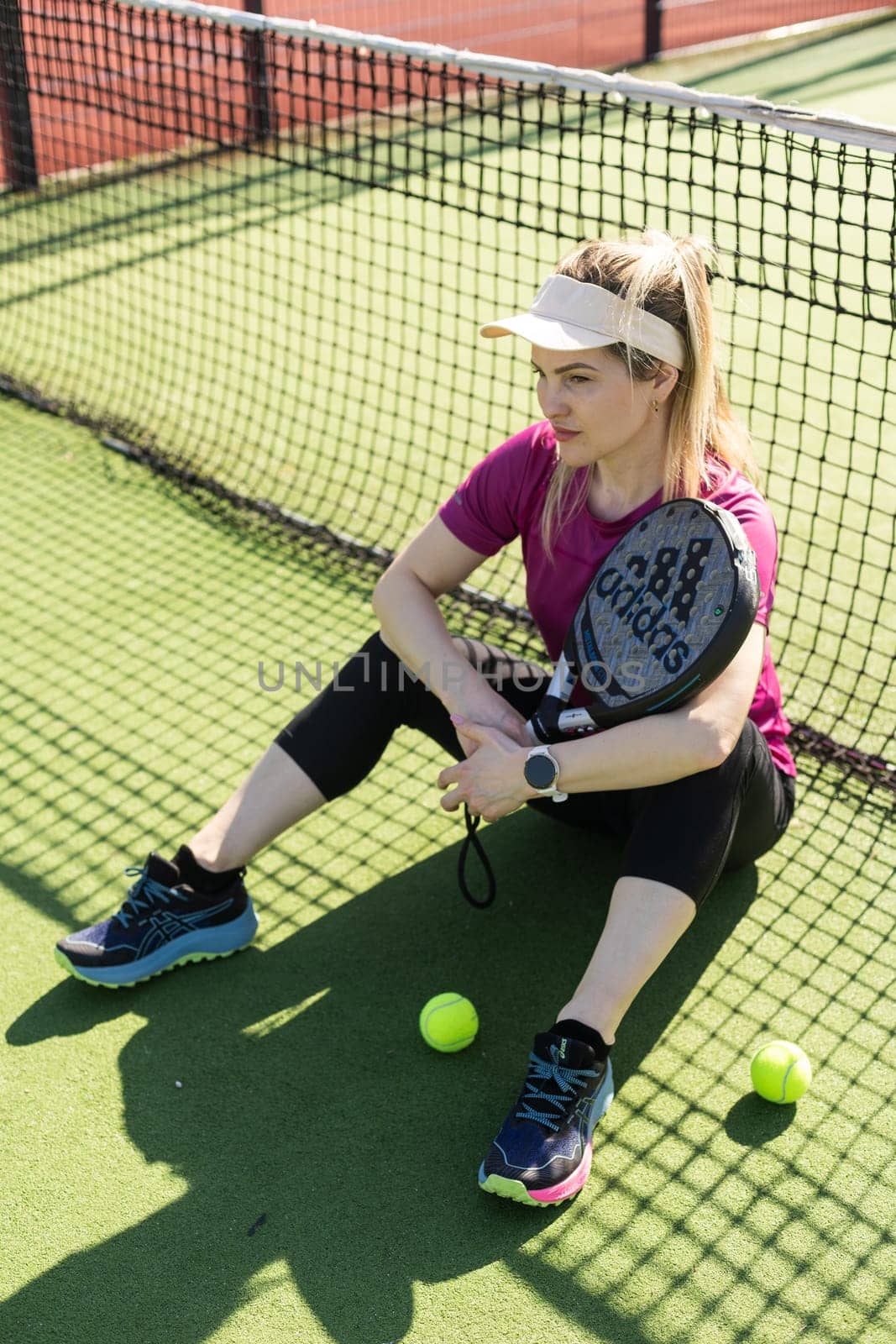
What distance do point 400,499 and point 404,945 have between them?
1966 millimetres

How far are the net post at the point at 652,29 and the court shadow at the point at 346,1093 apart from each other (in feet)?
30.2

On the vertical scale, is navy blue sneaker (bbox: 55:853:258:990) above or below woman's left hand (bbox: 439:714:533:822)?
below

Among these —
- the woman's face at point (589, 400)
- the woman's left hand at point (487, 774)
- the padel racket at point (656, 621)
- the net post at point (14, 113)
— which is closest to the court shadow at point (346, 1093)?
the woman's left hand at point (487, 774)

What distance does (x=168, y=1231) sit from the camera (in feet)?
7.27

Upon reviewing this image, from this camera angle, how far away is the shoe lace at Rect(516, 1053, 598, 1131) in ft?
7.44

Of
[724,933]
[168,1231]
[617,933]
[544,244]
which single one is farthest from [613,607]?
[544,244]

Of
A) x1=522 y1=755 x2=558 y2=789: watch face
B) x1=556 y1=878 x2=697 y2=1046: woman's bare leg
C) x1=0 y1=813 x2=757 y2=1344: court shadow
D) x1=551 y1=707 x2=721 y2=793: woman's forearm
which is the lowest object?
x1=0 y1=813 x2=757 y2=1344: court shadow

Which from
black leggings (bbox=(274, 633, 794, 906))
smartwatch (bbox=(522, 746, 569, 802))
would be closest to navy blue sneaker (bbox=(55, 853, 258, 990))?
black leggings (bbox=(274, 633, 794, 906))

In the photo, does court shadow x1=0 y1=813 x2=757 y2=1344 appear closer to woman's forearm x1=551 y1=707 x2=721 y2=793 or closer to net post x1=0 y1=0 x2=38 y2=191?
woman's forearm x1=551 y1=707 x2=721 y2=793

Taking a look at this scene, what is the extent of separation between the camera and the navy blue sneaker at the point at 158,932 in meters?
2.65

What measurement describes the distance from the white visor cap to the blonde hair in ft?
0.05

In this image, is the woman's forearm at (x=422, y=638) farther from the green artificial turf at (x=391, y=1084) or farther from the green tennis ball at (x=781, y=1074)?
the green tennis ball at (x=781, y=1074)

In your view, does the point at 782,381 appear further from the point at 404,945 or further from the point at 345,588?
the point at 404,945

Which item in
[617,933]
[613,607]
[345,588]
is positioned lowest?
[345,588]
